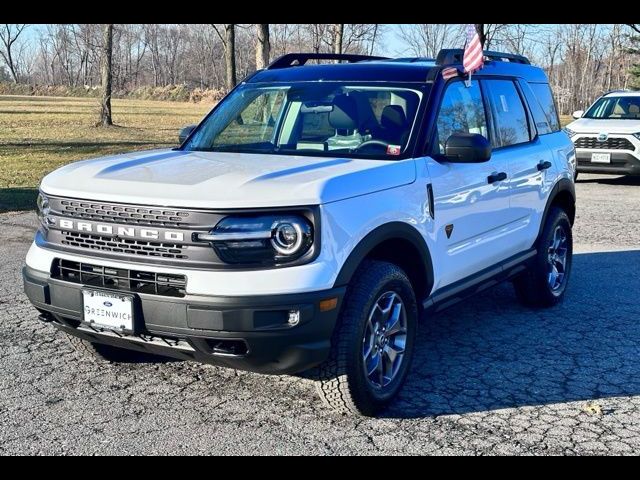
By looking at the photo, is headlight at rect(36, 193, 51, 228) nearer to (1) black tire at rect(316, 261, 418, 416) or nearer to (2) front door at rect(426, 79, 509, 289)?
(1) black tire at rect(316, 261, 418, 416)

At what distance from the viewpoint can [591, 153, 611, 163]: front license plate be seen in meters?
14.4

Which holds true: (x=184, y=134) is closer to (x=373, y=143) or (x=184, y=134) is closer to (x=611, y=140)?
(x=373, y=143)

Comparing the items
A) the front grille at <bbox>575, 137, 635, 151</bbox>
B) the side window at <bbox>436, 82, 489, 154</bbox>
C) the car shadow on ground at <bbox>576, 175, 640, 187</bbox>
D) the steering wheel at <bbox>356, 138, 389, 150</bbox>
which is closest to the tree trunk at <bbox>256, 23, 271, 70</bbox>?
the car shadow on ground at <bbox>576, 175, 640, 187</bbox>

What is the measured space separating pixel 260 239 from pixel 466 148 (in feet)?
5.08

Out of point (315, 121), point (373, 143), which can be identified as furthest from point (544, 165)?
point (315, 121)

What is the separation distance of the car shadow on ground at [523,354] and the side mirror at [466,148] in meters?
1.34

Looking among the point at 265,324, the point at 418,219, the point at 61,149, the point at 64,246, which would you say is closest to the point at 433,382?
the point at 418,219

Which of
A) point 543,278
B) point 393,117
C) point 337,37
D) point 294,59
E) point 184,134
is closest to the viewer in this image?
point 393,117

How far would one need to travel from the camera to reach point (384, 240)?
13.1 ft

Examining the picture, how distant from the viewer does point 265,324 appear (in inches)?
138

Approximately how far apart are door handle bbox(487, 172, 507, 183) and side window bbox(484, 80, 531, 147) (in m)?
0.27
